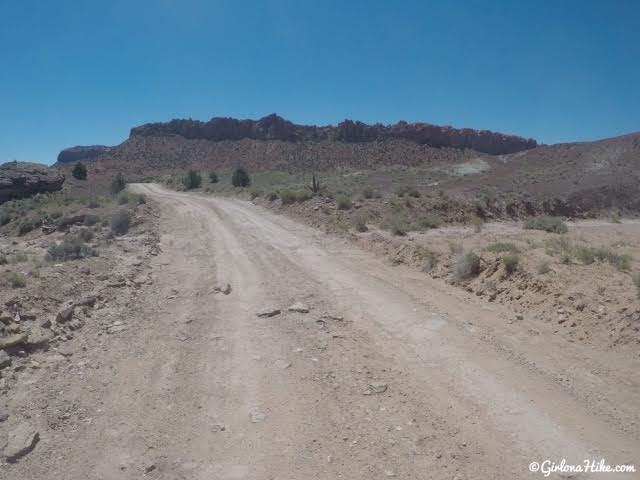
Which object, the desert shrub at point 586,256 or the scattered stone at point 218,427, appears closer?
the scattered stone at point 218,427

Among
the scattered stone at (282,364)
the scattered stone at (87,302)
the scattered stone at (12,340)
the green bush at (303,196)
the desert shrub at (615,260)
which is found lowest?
the scattered stone at (282,364)

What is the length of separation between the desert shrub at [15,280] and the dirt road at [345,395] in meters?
2.27

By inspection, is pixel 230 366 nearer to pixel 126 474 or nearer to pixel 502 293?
pixel 126 474

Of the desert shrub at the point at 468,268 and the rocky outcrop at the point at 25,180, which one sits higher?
the rocky outcrop at the point at 25,180

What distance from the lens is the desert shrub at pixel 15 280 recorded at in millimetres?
8766

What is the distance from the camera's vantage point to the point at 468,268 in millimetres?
9984

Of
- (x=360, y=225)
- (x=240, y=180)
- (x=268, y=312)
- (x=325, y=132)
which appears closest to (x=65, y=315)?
(x=268, y=312)

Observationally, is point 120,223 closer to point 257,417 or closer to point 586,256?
point 257,417

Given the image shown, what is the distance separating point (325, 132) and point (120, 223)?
84239 mm

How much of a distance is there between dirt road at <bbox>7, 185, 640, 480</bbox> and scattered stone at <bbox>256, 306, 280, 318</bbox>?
0.16 metres

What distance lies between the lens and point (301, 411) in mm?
4863

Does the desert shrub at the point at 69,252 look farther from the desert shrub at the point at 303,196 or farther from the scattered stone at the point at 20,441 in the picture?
the desert shrub at the point at 303,196

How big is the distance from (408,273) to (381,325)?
3876 mm

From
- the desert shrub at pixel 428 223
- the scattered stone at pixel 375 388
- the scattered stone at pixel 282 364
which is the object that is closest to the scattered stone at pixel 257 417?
the scattered stone at pixel 282 364
